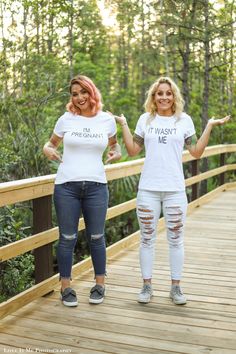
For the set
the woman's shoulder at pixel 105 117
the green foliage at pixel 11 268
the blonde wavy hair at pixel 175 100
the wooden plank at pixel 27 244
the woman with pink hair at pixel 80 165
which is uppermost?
the blonde wavy hair at pixel 175 100

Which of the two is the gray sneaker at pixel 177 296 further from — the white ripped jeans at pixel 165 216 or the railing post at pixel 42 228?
the railing post at pixel 42 228

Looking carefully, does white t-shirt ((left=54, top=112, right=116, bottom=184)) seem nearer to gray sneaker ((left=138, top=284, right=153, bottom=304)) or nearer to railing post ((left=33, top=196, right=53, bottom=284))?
railing post ((left=33, top=196, right=53, bottom=284))

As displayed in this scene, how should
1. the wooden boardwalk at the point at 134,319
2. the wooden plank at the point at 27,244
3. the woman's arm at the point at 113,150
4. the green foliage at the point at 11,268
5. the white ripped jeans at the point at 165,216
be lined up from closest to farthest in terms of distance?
the wooden boardwalk at the point at 134,319 < the wooden plank at the point at 27,244 < the white ripped jeans at the point at 165,216 < the woman's arm at the point at 113,150 < the green foliage at the point at 11,268

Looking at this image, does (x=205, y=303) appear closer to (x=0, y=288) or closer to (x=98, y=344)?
(x=98, y=344)

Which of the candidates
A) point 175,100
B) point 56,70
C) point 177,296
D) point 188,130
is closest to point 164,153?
point 188,130

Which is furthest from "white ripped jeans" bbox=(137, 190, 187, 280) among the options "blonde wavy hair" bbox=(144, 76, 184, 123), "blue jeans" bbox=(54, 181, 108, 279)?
"blonde wavy hair" bbox=(144, 76, 184, 123)

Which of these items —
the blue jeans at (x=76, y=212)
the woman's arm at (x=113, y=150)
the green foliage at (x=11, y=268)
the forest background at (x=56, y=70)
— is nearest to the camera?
the blue jeans at (x=76, y=212)

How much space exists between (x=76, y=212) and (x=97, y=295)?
0.67 m

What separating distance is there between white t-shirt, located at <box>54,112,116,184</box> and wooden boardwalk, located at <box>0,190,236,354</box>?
0.93 metres

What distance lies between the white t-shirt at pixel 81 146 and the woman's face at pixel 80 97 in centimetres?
8

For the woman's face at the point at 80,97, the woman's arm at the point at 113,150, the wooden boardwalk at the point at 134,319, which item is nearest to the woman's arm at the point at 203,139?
the woman's arm at the point at 113,150

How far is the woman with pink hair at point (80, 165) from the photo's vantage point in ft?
11.0

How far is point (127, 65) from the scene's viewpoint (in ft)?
82.0

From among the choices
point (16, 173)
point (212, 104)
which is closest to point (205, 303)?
point (16, 173)
